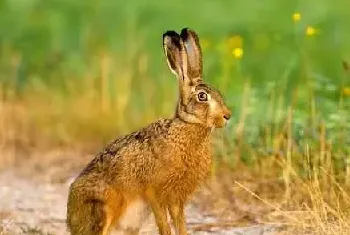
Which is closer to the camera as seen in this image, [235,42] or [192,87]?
[192,87]

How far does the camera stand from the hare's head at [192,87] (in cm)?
887

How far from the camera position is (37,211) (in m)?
10.7

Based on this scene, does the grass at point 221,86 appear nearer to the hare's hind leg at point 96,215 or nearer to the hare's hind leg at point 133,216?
the hare's hind leg at point 133,216

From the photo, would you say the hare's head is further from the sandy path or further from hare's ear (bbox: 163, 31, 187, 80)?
the sandy path

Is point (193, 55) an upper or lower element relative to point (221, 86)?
upper

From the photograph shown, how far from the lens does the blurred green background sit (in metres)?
11.3

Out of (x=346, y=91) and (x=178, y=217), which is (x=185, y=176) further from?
(x=346, y=91)

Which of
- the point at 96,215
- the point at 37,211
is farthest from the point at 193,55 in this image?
the point at 37,211

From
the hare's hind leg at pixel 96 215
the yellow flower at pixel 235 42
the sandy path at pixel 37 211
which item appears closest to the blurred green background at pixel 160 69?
the yellow flower at pixel 235 42

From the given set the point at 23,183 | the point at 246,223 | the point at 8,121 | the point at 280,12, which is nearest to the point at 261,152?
the point at 246,223

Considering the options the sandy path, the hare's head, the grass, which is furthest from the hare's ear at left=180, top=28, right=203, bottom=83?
the sandy path

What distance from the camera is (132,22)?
15.0 m

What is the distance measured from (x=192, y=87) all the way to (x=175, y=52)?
26 cm

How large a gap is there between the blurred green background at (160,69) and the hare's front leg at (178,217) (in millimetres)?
1562
